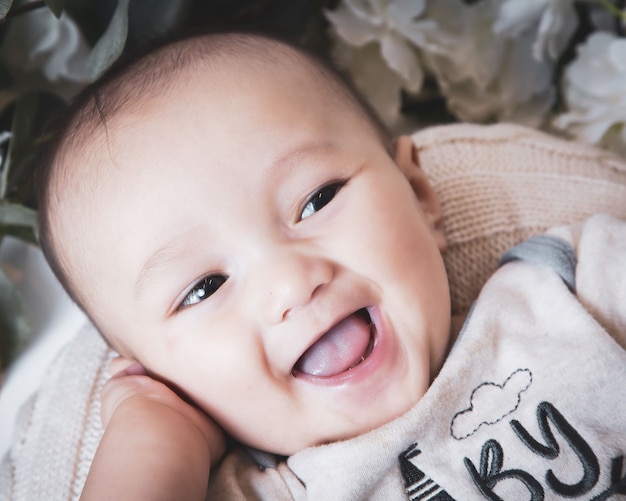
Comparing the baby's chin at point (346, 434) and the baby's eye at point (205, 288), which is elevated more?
the baby's eye at point (205, 288)

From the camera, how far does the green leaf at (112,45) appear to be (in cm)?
88

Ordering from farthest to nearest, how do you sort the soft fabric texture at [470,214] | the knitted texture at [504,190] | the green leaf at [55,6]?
the knitted texture at [504,190] → the soft fabric texture at [470,214] → the green leaf at [55,6]

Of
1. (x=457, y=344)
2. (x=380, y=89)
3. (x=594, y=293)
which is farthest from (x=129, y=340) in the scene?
(x=380, y=89)

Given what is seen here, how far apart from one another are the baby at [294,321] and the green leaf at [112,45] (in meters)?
0.03

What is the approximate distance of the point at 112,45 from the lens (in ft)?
2.92

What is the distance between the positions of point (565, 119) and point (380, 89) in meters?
0.37

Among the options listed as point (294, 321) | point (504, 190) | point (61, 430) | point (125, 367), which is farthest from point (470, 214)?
point (61, 430)

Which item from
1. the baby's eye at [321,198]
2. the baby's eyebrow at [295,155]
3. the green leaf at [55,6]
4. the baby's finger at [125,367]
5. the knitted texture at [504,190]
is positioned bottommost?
the knitted texture at [504,190]

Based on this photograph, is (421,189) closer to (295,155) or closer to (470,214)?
(470,214)

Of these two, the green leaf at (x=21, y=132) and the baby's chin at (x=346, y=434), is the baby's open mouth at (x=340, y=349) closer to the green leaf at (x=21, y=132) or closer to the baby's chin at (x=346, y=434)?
the baby's chin at (x=346, y=434)

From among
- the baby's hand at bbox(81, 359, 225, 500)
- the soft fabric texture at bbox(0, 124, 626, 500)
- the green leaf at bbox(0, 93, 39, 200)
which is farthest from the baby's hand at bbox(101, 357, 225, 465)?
the green leaf at bbox(0, 93, 39, 200)

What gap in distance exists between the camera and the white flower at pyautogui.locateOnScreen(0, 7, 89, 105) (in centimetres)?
113

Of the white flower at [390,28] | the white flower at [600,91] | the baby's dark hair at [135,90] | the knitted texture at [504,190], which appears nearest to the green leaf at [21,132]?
the baby's dark hair at [135,90]

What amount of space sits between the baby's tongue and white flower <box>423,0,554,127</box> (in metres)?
0.68
